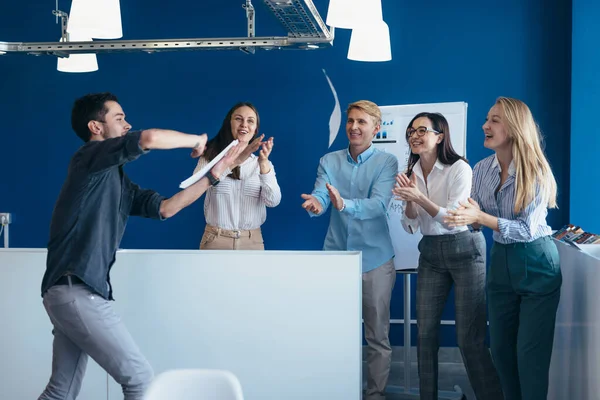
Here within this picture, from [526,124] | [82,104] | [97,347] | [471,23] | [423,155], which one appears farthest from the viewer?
[471,23]

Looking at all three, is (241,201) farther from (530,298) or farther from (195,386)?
(195,386)

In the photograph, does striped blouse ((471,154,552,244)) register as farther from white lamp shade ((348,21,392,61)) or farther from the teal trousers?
white lamp shade ((348,21,392,61))

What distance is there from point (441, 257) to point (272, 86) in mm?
2214

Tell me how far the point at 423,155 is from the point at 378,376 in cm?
125

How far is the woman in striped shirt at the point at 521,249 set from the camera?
10.2 ft

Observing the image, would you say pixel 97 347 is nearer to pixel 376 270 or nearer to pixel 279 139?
pixel 376 270

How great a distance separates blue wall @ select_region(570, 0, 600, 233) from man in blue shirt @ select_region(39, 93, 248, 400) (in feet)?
9.37

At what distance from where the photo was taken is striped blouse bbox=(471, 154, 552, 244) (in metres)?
3.11

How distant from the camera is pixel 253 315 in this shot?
3268mm

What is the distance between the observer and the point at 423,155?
146 inches

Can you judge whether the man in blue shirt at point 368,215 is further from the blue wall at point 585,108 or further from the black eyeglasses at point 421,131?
the blue wall at point 585,108

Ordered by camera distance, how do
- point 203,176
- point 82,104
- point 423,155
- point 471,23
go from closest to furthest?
1. point 82,104
2. point 203,176
3. point 423,155
4. point 471,23

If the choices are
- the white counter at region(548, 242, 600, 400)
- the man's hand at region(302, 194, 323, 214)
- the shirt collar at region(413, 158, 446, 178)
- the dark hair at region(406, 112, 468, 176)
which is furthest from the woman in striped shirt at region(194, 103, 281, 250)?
the white counter at region(548, 242, 600, 400)

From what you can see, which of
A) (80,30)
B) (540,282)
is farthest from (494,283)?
(80,30)
